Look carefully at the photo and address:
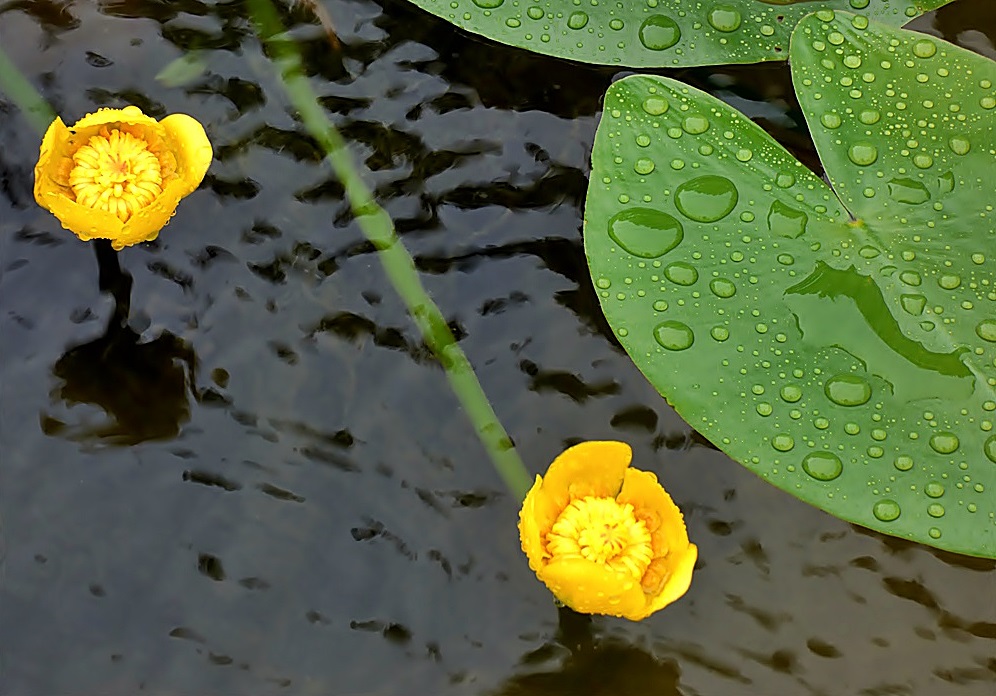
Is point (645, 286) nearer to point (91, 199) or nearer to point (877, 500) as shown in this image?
point (877, 500)

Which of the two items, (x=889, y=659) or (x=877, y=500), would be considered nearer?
(x=877, y=500)

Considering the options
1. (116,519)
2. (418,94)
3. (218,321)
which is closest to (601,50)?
(418,94)

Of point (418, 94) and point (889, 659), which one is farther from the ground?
point (418, 94)

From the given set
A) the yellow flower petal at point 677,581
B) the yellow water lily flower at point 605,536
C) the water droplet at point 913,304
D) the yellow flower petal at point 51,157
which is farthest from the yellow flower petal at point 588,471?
the yellow flower petal at point 51,157

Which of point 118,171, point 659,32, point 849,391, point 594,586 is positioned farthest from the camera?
point 659,32

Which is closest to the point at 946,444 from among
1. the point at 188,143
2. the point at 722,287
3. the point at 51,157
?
the point at 722,287

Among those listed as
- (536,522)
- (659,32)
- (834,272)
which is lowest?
(536,522)

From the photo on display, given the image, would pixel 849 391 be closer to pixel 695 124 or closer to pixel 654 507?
pixel 654 507

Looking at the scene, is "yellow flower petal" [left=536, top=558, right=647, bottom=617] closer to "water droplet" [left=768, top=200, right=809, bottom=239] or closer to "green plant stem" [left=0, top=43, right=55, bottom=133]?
"water droplet" [left=768, top=200, right=809, bottom=239]
